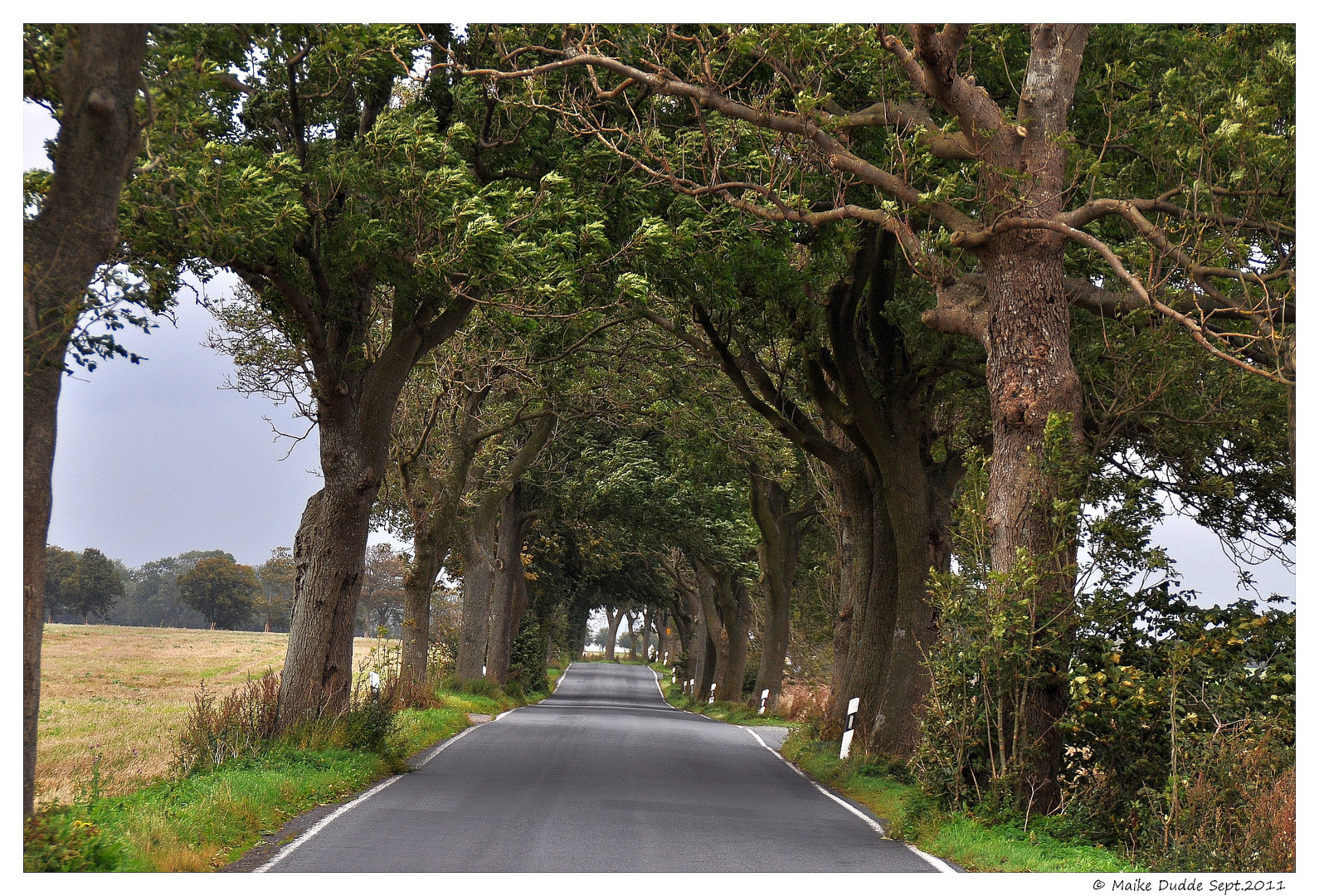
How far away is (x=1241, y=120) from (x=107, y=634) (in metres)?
58.0

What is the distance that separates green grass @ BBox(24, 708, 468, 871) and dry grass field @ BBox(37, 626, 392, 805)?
498 mm

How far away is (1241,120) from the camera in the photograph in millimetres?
10484

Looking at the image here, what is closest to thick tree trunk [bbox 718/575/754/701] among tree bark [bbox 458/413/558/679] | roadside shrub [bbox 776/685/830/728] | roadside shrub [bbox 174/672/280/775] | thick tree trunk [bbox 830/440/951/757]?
roadside shrub [bbox 776/685/830/728]

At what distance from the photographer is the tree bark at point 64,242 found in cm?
693

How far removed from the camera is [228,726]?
13016 millimetres

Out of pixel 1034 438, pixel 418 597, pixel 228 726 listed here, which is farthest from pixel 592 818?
pixel 418 597

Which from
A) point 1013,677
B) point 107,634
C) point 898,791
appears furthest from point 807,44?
point 107,634

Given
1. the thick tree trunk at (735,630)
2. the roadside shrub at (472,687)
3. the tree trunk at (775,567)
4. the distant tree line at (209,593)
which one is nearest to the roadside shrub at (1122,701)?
the tree trunk at (775,567)

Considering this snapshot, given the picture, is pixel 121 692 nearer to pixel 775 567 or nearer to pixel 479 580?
pixel 479 580

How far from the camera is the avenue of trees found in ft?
31.9

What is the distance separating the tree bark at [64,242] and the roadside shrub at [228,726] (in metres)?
5.24

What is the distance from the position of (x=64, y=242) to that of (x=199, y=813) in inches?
180

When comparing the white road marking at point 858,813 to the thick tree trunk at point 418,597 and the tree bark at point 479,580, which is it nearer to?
the thick tree trunk at point 418,597

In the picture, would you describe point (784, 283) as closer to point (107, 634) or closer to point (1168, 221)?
point (1168, 221)
